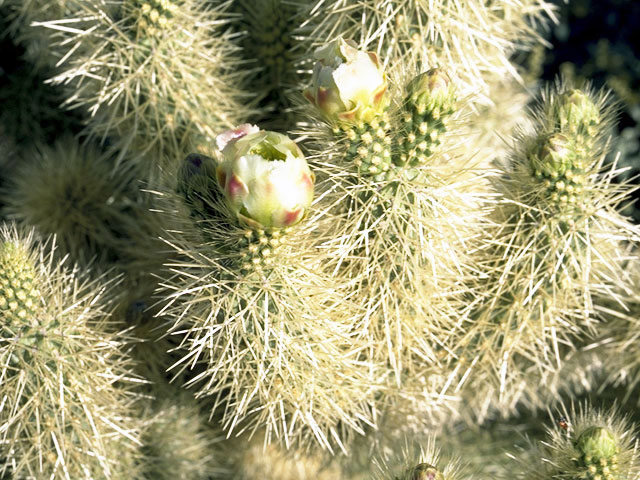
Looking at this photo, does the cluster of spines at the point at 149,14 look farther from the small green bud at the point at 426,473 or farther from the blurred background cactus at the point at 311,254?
the small green bud at the point at 426,473

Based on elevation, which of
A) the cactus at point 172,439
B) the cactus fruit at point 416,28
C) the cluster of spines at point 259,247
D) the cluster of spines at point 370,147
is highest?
the cactus fruit at point 416,28

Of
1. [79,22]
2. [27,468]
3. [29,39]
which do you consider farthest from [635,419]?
[29,39]

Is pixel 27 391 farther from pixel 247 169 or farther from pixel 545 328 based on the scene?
pixel 545 328

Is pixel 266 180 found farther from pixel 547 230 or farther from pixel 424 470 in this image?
pixel 547 230

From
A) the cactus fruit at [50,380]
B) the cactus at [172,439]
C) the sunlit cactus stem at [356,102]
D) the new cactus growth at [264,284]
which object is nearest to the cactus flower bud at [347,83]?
the sunlit cactus stem at [356,102]

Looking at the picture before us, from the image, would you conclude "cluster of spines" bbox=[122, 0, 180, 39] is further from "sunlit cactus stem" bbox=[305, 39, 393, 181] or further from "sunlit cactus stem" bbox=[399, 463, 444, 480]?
"sunlit cactus stem" bbox=[399, 463, 444, 480]

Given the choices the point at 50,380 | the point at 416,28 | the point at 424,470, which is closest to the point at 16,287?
the point at 50,380
